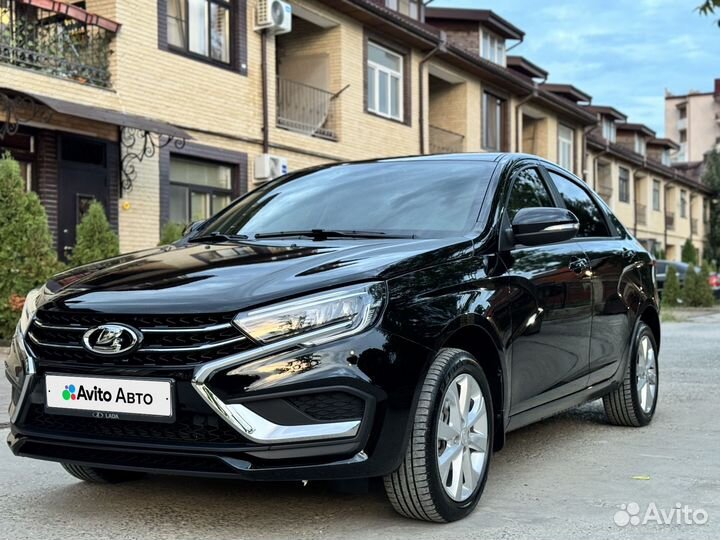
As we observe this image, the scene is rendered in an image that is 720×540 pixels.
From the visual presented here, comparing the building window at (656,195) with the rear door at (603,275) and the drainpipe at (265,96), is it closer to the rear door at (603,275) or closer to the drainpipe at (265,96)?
the drainpipe at (265,96)

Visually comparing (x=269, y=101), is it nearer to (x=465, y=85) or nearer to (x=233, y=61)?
(x=233, y=61)

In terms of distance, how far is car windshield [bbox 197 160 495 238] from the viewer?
14.2 ft

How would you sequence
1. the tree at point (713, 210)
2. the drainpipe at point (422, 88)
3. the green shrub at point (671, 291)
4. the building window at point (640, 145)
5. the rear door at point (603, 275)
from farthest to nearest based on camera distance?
the tree at point (713, 210) → the building window at point (640, 145) → the green shrub at point (671, 291) → the drainpipe at point (422, 88) → the rear door at point (603, 275)

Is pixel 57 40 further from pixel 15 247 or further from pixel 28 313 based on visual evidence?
pixel 28 313

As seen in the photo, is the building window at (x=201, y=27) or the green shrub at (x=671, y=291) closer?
the building window at (x=201, y=27)

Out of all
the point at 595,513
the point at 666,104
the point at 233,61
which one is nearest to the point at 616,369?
the point at 595,513

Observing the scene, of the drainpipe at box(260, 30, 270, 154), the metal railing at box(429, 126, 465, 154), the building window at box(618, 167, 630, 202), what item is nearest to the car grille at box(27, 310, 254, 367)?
the drainpipe at box(260, 30, 270, 154)

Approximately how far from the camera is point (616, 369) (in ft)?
18.0

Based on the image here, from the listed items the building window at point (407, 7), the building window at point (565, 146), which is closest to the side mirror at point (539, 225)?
the building window at point (407, 7)

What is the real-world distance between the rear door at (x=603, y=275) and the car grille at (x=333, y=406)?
2220mm

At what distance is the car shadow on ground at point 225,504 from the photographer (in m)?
3.70

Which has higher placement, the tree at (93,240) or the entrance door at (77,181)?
the entrance door at (77,181)

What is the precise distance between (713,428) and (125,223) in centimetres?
998

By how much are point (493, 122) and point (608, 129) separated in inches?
633
